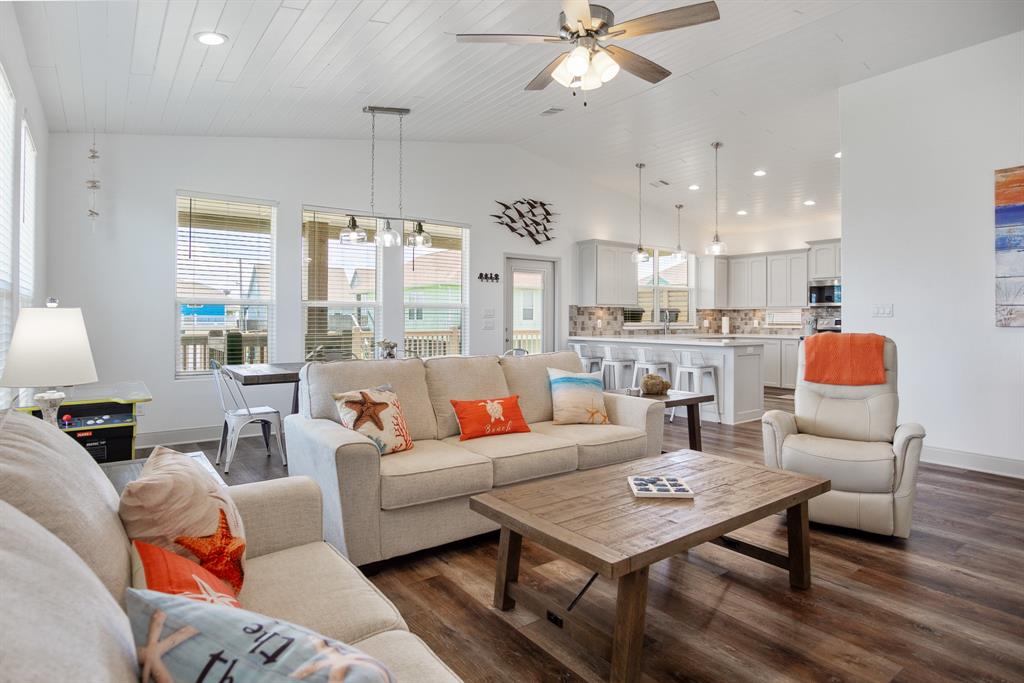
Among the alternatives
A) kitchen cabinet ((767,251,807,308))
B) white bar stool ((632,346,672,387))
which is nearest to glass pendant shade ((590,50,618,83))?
white bar stool ((632,346,672,387))

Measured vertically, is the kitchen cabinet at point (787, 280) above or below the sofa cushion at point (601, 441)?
above

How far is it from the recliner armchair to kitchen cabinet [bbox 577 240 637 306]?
4520 mm

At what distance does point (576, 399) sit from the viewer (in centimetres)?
386

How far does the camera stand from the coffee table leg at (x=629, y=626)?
5.84ft

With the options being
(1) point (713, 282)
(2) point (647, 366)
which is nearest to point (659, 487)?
(2) point (647, 366)

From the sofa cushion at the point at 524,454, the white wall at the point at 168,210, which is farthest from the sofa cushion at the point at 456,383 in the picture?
the white wall at the point at 168,210

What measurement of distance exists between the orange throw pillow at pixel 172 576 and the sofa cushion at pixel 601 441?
7.76 ft

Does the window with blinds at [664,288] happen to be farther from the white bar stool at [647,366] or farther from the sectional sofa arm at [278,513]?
the sectional sofa arm at [278,513]

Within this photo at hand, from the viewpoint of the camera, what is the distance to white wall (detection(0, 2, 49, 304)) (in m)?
2.62

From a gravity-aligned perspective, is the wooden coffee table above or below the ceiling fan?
below

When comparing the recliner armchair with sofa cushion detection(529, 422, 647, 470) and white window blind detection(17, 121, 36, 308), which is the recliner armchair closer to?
sofa cushion detection(529, 422, 647, 470)

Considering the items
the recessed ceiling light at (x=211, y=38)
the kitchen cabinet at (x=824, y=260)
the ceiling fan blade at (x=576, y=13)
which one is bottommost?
the kitchen cabinet at (x=824, y=260)

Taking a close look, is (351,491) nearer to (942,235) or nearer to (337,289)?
(337,289)

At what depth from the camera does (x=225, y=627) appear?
782 millimetres
